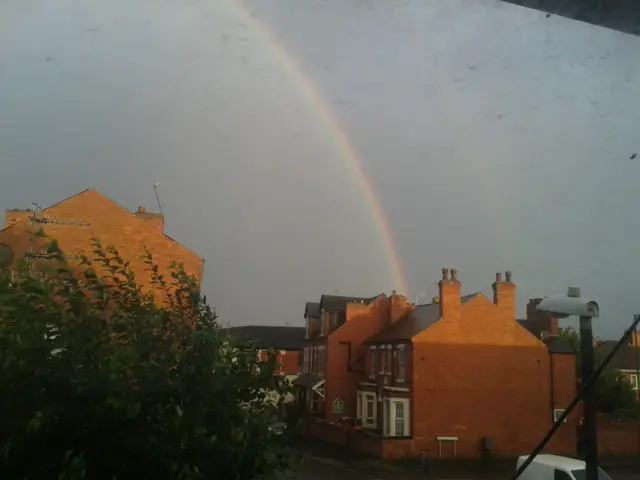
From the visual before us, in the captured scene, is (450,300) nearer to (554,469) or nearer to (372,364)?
(372,364)

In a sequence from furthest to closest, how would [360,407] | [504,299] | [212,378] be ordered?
[360,407], [504,299], [212,378]

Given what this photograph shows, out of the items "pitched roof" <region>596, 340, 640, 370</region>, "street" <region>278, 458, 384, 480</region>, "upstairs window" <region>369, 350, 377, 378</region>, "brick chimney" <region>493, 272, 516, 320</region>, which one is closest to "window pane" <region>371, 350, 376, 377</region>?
"upstairs window" <region>369, 350, 377, 378</region>

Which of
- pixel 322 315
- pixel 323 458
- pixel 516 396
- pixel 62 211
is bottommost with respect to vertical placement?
pixel 323 458

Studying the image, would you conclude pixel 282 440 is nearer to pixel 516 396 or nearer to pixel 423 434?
pixel 423 434

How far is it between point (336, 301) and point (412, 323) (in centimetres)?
360

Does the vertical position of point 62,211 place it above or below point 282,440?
above

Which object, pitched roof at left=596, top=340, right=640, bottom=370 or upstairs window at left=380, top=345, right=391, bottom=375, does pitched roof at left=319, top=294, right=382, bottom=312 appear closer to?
upstairs window at left=380, top=345, right=391, bottom=375

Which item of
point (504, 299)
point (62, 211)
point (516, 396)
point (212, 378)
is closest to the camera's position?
point (212, 378)

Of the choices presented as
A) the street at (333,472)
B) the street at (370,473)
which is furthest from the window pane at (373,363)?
the street at (333,472)

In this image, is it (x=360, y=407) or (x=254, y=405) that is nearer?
(x=254, y=405)

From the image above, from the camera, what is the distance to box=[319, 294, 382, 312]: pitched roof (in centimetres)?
1618

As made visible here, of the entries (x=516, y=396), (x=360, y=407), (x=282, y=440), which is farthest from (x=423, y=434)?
(x=282, y=440)

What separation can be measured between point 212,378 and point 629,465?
981 cm

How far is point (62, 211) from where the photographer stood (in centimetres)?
1082
